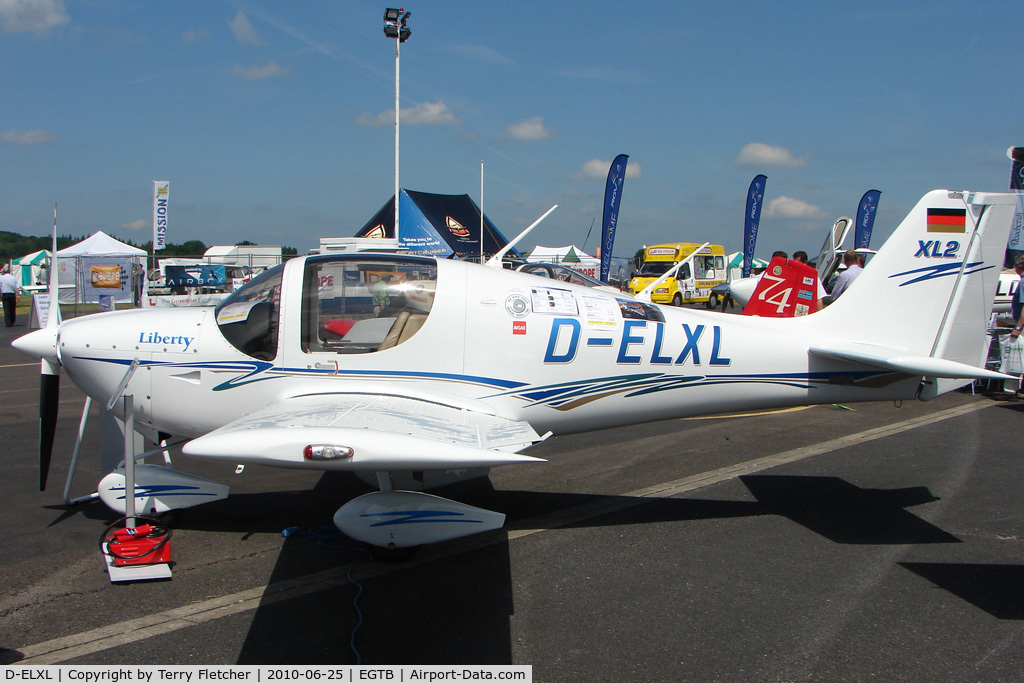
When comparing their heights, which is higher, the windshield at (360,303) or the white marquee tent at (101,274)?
the white marquee tent at (101,274)

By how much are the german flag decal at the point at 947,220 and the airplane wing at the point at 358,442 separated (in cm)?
360

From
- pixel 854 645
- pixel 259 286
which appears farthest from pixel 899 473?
pixel 259 286

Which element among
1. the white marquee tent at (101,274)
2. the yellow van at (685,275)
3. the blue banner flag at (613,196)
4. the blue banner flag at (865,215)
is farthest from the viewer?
the yellow van at (685,275)

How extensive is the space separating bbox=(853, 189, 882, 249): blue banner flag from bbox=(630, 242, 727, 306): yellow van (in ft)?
19.8

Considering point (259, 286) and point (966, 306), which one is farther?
point (966, 306)

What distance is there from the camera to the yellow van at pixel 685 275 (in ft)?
102

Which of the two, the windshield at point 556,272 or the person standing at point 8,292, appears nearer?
the windshield at point 556,272

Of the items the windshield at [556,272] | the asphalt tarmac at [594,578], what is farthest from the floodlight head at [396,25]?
the asphalt tarmac at [594,578]

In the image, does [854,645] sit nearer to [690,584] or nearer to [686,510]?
[690,584]

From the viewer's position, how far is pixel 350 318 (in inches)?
184

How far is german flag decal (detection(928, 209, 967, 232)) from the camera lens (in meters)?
5.26

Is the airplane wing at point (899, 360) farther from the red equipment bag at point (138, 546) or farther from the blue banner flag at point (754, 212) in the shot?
the blue banner flag at point (754, 212)

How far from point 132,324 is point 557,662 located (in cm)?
352

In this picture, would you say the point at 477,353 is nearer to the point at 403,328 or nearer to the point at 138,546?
the point at 403,328
